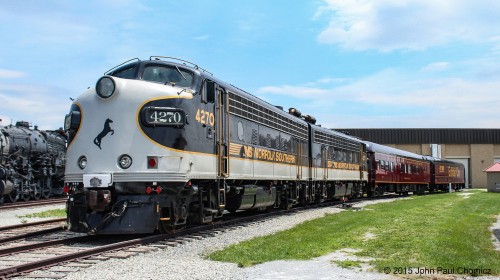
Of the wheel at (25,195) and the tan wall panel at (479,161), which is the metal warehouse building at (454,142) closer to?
the tan wall panel at (479,161)

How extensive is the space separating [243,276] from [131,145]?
4.56m

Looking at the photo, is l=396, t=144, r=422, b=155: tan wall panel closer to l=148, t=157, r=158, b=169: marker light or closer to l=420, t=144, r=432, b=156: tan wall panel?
l=420, t=144, r=432, b=156: tan wall panel

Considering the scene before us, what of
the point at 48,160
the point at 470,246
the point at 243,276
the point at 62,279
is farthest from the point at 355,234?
the point at 48,160

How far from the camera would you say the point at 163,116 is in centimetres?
1089

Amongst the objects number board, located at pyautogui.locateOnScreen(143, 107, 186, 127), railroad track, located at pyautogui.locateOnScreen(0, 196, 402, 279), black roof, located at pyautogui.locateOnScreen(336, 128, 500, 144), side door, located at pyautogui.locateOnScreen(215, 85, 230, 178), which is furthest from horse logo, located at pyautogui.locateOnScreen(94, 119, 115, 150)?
black roof, located at pyautogui.locateOnScreen(336, 128, 500, 144)

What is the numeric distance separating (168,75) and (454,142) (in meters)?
66.9

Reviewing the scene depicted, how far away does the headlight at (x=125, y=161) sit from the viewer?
10711 millimetres

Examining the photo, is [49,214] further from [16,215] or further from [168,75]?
[168,75]

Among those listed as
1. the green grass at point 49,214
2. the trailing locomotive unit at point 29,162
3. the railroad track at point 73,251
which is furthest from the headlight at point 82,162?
the trailing locomotive unit at point 29,162

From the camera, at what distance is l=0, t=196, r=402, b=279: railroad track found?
772 centimetres

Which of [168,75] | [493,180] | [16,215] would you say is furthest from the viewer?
[493,180]

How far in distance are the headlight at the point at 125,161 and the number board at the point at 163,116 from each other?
2.73 ft

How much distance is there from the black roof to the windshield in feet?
197

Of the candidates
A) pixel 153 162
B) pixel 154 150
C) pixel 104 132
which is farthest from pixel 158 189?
pixel 104 132
